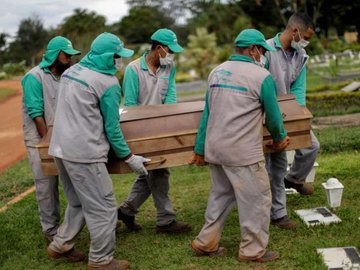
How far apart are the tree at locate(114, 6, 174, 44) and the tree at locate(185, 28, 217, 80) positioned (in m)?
33.8

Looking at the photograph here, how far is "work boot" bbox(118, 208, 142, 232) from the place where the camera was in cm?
581

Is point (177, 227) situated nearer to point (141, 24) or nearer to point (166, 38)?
point (166, 38)

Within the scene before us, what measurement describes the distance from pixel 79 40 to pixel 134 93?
22424 millimetres

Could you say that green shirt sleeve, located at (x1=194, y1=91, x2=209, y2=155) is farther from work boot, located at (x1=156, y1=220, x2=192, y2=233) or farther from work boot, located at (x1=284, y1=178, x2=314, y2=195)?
work boot, located at (x1=284, y1=178, x2=314, y2=195)

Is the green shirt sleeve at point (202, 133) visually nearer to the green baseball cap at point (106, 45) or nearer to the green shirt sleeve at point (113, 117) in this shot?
the green shirt sleeve at point (113, 117)

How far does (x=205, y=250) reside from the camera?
4.82 m

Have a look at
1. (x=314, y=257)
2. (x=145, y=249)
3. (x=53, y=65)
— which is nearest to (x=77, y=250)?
(x=145, y=249)

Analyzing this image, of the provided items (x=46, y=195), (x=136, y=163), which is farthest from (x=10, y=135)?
(x=136, y=163)

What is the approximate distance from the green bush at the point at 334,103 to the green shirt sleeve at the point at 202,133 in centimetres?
837

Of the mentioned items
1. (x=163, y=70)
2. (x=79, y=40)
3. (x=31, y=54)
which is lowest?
(x=31, y=54)

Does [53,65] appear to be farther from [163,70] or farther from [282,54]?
[282,54]

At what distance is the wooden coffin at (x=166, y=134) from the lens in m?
4.77

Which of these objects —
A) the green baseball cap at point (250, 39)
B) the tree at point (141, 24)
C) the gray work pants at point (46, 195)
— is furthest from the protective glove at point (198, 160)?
the tree at point (141, 24)

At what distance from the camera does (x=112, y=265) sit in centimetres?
470
